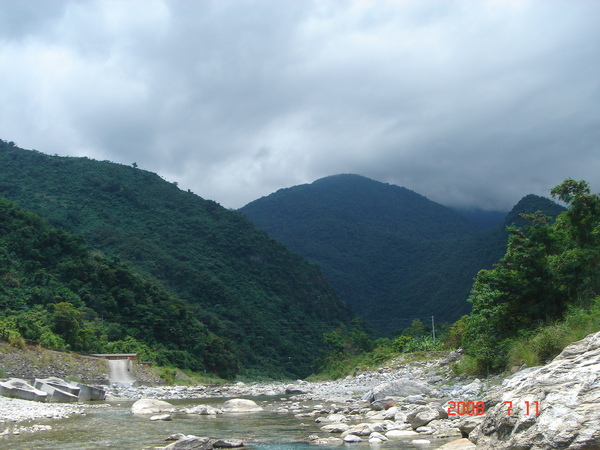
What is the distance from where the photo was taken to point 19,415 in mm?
14617

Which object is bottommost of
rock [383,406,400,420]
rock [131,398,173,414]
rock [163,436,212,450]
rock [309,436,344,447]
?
rock [131,398,173,414]

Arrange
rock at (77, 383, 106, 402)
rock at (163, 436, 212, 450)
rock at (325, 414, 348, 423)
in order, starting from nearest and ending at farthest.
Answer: rock at (163, 436, 212, 450)
rock at (325, 414, 348, 423)
rock at (77, 383, 106, 402)

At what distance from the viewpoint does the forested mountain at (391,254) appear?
4390 inches

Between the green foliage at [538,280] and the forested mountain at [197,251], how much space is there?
50912 mm

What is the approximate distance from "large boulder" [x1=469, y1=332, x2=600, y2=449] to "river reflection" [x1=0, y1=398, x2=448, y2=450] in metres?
2.90

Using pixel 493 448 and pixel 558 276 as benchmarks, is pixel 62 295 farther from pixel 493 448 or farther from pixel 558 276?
pixel 493 448

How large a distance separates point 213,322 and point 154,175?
201 feet

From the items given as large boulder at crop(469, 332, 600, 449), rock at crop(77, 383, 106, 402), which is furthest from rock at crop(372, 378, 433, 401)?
rock at crop(77, 383, 106, 402)

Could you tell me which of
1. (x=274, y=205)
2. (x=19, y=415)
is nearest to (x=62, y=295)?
(x=19, y=415)

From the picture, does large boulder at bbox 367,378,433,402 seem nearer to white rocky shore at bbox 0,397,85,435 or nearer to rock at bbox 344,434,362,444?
rock at bbox 344,434,362,444

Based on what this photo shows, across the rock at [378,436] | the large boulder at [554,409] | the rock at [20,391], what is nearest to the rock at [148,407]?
the rock at [20,391]

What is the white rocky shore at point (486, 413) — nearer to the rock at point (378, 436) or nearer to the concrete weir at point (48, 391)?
the rock at point (378, 436)

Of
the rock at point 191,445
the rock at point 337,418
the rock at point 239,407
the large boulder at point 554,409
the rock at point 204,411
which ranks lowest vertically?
the rock at point 239,407

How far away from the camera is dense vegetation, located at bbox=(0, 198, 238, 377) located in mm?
48000
